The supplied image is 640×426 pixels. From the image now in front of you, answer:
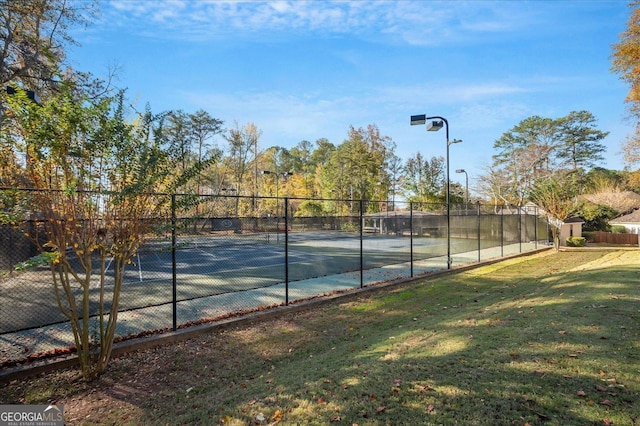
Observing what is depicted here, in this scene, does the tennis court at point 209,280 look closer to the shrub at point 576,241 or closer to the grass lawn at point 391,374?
the grass lawn at point 391,374

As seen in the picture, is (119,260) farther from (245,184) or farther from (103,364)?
(245,184)

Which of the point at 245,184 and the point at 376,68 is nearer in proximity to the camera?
the point at 376,68

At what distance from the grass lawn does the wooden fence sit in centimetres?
2319

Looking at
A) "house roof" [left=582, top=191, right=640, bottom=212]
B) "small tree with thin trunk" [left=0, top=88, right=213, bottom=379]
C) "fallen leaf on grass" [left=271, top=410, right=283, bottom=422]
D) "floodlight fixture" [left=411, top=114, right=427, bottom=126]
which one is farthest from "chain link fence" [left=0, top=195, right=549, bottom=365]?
"house roof" [left=582, top=191, right=640, bottom=212]

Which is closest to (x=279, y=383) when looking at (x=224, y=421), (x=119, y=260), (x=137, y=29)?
(x=224, y=421)

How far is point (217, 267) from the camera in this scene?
12.0 m

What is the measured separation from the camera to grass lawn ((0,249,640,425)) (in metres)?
2.33

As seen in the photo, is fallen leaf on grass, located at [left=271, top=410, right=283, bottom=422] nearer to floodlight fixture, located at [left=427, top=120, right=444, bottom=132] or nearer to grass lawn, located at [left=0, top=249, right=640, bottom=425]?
grass lawn, located at [left=0, top=249, right=640, bottom=425]

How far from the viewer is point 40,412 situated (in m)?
2.84

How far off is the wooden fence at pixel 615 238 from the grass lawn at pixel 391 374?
23.2 metres

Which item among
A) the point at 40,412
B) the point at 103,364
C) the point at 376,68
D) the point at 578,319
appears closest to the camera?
the point at 40,412

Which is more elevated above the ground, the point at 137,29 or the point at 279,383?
the point at 137,29

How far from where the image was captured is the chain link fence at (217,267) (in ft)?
15.0

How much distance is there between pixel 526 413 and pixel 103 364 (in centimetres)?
403
